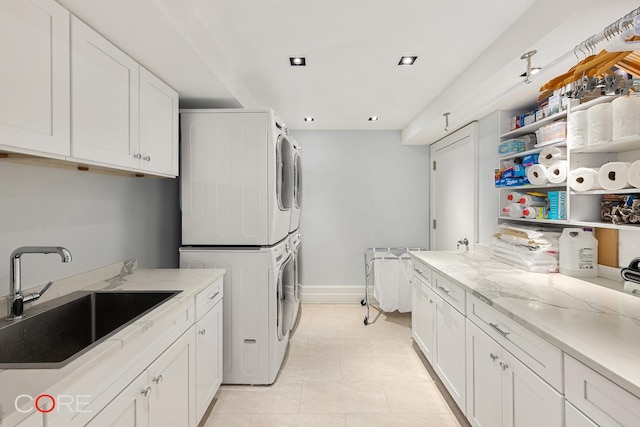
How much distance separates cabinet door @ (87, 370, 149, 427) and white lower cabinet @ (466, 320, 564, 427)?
1.46 metres

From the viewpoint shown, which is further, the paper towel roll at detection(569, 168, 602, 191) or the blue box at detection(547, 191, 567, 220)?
the blue box at detection(547, 191, 567, 220)

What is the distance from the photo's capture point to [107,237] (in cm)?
180

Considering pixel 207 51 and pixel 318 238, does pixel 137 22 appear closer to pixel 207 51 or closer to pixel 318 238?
pixel 207 51

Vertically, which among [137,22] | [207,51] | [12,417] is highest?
[207,51]

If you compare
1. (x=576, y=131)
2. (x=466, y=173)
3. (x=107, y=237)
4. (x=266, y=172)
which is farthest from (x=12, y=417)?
(x=466, y=173)

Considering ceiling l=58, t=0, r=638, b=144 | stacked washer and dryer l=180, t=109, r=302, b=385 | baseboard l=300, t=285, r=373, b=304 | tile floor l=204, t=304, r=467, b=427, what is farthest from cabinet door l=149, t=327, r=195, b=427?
baseboard l=300, t=285, r=373, b=304

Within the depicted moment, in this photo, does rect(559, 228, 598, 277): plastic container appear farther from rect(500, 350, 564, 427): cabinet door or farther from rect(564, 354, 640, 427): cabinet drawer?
rect(564, 354, 640, 427): cabinet drawer

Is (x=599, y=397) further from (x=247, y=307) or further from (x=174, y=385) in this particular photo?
(x=247, y=307)

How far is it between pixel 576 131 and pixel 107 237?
2.79 meters

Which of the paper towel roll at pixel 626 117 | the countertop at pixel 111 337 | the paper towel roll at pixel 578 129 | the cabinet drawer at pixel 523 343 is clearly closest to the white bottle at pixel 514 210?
the paper towel roll at pixel 578 129

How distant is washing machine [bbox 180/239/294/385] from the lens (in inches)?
84.4

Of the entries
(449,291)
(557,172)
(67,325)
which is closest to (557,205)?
(557,172)

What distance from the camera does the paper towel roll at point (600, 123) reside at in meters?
1.53

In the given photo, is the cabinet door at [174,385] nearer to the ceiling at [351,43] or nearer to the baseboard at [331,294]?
the ceiling at [351,43]
